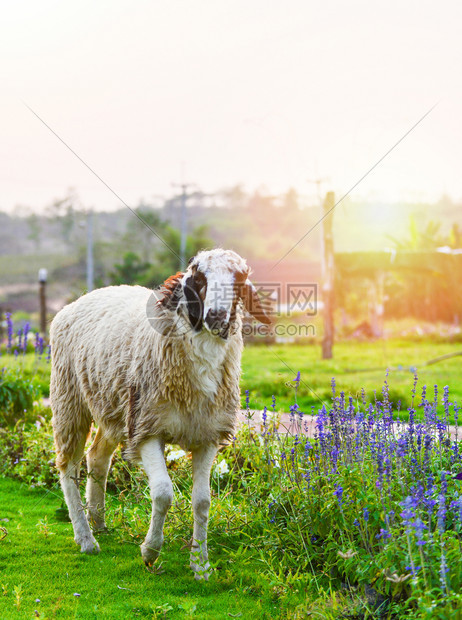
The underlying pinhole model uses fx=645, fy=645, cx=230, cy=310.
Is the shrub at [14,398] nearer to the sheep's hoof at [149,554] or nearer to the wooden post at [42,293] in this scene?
the sheep's hoof at [149,554]

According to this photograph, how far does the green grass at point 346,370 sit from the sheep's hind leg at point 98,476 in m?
2.55

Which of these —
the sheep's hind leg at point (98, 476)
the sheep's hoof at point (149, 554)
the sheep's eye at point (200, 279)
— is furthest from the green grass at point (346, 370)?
the sheep's eye at point (200, 279)

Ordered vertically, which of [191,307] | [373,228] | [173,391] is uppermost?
[373,228]

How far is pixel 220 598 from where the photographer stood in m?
3.82

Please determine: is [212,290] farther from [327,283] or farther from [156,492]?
[327,283]

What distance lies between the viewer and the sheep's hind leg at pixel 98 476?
4941mm

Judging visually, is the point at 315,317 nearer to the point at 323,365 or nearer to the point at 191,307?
the point at 323,365

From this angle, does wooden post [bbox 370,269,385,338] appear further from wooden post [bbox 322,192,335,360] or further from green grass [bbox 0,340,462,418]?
wooden post [bbox 322,192,335,360]

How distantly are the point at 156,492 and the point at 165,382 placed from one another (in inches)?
27.0

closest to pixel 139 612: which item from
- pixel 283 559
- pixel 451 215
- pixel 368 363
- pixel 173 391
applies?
pixel 283 559

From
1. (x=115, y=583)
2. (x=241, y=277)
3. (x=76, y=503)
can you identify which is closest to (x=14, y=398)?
(x=76, y=503)

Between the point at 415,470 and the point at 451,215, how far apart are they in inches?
3355

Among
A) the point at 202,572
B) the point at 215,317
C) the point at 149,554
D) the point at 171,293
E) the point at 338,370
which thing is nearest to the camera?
the point at 215,317

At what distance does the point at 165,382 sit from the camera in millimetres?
4168
